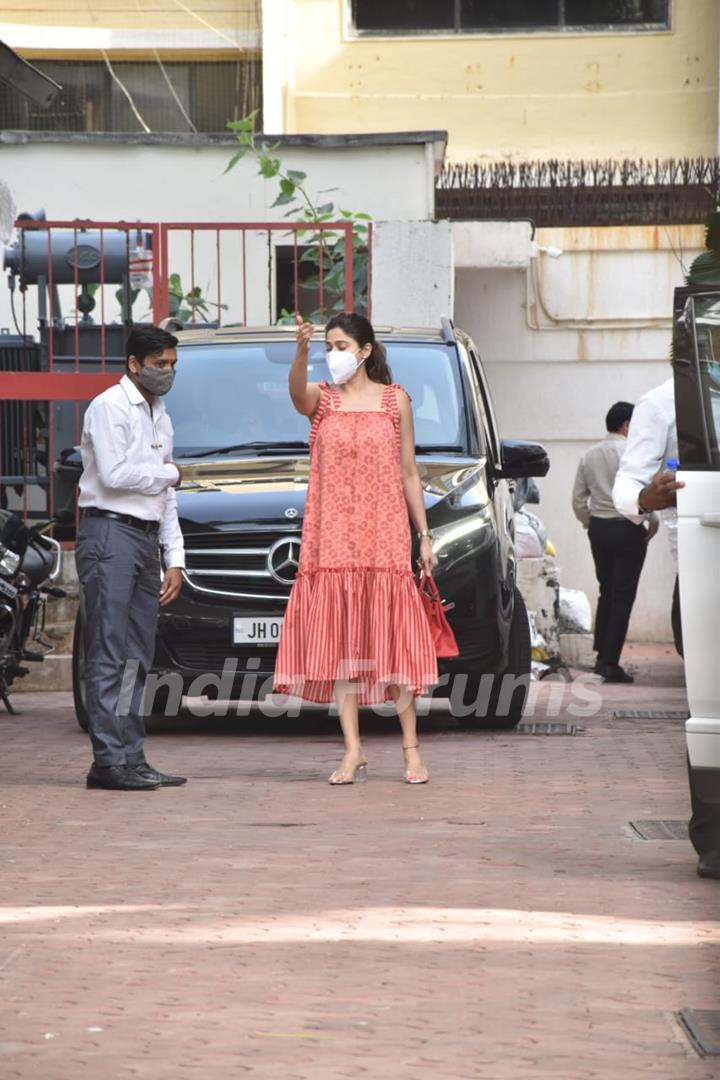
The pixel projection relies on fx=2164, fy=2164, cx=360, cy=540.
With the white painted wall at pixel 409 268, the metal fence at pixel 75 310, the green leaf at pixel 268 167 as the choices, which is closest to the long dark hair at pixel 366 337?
the metal fence at pixel 75 310

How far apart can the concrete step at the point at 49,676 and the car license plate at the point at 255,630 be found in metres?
3.54

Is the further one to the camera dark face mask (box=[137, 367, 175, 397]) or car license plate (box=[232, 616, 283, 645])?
car license plate (box=[232, 616, 283, 645])

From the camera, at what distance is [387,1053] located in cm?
441

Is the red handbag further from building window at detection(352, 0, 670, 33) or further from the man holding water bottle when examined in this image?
building window at detection(352, 0, 670, 33)

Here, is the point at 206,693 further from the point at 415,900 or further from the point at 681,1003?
the point at 681,1003

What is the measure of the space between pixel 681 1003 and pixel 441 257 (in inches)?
447

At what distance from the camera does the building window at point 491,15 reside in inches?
999

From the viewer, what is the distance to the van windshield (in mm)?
11203

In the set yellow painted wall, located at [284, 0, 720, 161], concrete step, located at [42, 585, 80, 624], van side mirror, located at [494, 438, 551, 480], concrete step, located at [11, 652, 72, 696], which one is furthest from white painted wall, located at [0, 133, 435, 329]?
van side mirror, located at [494, 438, 551, 480]

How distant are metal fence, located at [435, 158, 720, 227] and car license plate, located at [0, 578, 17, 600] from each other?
35.1 feet

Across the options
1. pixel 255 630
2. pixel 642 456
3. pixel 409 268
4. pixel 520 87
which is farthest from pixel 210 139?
pixel 642 456

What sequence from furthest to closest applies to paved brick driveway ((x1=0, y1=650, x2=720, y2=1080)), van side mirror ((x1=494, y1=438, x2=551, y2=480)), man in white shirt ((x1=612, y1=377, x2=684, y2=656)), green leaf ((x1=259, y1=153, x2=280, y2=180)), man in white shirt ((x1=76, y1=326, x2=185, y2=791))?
green leaf ((x1=259, y1=153, x2=280, y2=180)) → van side mirror ((x1=494, y1=438, x2=551, y2=480)) → man in white shirt ((x1=76, y1=326, x2=185, y2=791)) → man in white shirt ((x1=612, y1=377, x2=684, y2=656)) → paved brick driveway ((x1=0, y1=650, x2=720, y2=1080))

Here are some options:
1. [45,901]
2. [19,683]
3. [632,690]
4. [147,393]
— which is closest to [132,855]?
[45,901]

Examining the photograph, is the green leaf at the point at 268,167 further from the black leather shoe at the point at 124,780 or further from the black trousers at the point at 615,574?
the black leather shoe at the point at 124,780
